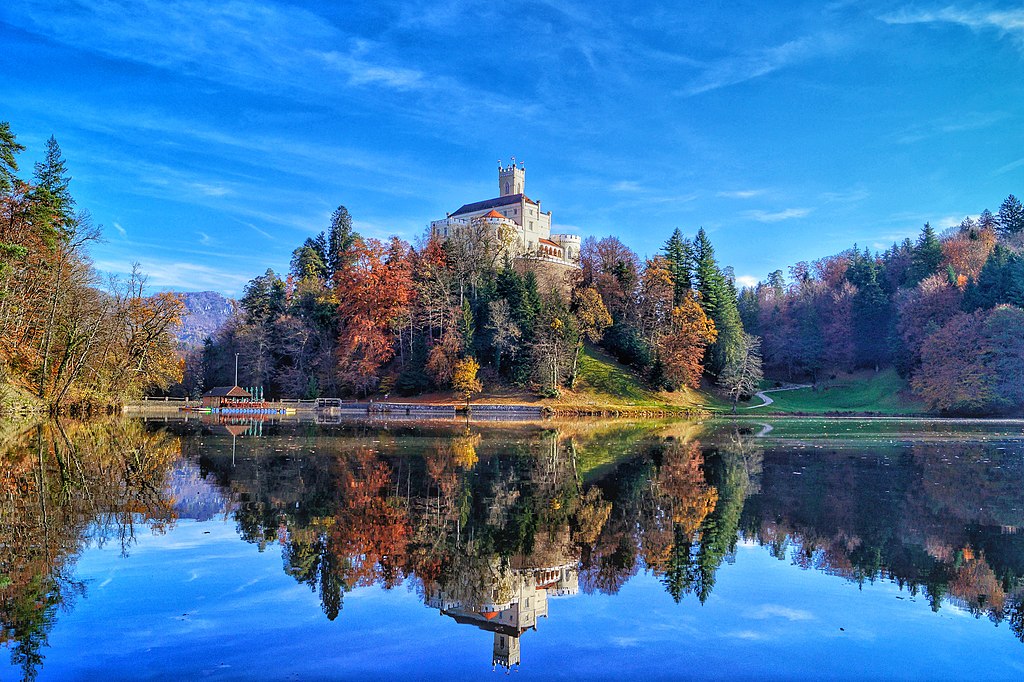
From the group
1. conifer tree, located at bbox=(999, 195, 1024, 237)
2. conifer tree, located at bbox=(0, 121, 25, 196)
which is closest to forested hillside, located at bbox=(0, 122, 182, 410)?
conifer tree, located at bbox=(0, 121, 25, 196)

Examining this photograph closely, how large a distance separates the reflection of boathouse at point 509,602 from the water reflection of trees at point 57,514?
3675 millimetres

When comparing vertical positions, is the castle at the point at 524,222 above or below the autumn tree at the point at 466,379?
above

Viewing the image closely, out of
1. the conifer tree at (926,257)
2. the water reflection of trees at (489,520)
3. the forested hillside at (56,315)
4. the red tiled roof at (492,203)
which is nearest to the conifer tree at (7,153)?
the forested hillside at (56,315)

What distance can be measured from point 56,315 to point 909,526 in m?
39.8

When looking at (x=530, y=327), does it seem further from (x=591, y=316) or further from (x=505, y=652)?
(x=505, y=652)

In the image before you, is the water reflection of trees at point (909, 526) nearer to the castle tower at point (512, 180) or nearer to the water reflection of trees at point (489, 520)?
the water reflection of trees at point (489, 520)

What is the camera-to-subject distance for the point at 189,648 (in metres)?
5.89

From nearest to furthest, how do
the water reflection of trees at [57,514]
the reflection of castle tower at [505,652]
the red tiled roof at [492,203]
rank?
the reflection of castle tower at [505,652] → the water reflection of trees at [57,514] → the red tiled roof at [492,203]

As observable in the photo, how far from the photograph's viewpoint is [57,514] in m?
10.6

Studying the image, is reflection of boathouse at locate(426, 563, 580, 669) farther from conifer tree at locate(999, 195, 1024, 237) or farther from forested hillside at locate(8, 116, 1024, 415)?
conifer tree at locate(999, 195, 1024, 237)

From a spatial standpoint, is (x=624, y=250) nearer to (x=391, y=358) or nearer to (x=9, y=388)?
(x=391, y=358)

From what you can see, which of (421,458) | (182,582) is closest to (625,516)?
(182,582)

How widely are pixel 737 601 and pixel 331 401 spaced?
56.8 meters

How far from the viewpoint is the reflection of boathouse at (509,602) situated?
20.7 ft
